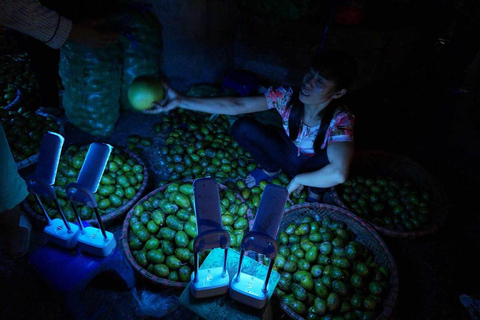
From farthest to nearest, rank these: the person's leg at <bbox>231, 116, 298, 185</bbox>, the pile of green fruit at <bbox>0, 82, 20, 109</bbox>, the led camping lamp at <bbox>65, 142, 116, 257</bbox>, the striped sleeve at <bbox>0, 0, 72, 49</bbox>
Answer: the pile of green fruit at <bbox>0, 82, 20, 109</bbox>
the person's leg at <bbox>231, 116, 298, 185</bbox>
the striped sleeve at <bbox>0, 0, 72, 49</bbox>
the led camping lamp at <bbox>65, 142, 116, 257</bbox>

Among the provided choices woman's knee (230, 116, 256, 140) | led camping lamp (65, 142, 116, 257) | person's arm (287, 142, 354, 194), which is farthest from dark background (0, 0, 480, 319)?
woman's knee (230, 116, 256, 140)

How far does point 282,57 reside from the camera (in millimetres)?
4879

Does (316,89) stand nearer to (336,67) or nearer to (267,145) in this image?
(336,67)

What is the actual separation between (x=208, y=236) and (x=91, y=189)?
2.39 ft

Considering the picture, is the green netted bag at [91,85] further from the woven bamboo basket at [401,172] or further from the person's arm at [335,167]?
the woven bamboo basket at [401,172]

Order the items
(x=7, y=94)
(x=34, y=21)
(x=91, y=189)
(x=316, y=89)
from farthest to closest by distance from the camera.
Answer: (x=7, y=94) → (x=316, y=89) → (x=34, y=21) → (x=91, y=189)

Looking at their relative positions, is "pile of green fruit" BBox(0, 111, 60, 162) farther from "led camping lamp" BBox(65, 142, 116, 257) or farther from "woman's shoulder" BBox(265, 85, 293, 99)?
"woman's shoulder" BBox(265, 85, 293, 99)

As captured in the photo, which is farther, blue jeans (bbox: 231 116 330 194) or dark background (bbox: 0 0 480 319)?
blue jeans (bbox: 231 116 330 194)

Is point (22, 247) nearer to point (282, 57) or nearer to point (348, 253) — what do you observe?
point (348, 253)

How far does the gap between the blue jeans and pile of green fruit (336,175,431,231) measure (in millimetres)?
406

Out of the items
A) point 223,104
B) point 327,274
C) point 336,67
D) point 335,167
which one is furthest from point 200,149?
point 327,274

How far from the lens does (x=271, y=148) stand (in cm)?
338

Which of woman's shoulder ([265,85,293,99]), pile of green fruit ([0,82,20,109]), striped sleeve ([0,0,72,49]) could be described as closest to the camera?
striped sleeve ([0,0,72,49])

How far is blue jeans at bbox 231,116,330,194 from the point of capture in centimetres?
329
